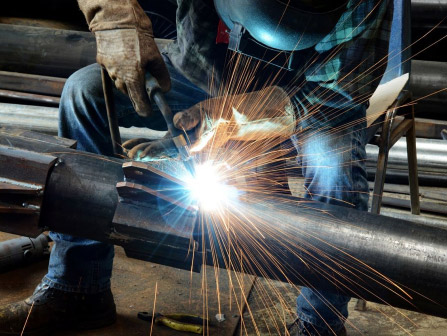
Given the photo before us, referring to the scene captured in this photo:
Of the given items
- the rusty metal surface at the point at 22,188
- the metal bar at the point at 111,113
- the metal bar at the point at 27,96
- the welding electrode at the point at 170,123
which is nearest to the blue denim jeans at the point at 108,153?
the metal bar at the point at 111,113

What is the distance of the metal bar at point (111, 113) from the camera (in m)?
1.91

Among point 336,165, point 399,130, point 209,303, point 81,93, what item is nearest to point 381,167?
point 399,130

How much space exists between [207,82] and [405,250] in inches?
51.1

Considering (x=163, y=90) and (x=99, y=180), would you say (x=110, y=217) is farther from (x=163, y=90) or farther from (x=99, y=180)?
(x=163, y=90)

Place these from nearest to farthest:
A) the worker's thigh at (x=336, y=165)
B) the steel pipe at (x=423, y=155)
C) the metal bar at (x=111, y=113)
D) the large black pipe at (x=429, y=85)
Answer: the metal bar at (x=111, y=113), the worker's thigh at (x=336, y=165), the steel pipe at (x=423, y=155), the large black pipe at (x=429, y=85)

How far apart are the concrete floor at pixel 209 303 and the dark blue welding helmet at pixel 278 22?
117 centimetres

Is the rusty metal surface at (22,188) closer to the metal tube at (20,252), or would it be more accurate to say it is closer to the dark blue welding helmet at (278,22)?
the dark blue welding helmet at (278,22)

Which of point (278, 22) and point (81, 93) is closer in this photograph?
point (278, 22)

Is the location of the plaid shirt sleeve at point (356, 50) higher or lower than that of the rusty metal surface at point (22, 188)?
higher

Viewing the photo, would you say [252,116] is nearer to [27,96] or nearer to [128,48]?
[128,48]

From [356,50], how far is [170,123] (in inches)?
36.2

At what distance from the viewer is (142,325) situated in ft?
6.60

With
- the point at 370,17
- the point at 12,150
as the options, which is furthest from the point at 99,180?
the point at 370,17

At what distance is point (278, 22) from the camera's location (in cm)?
175
